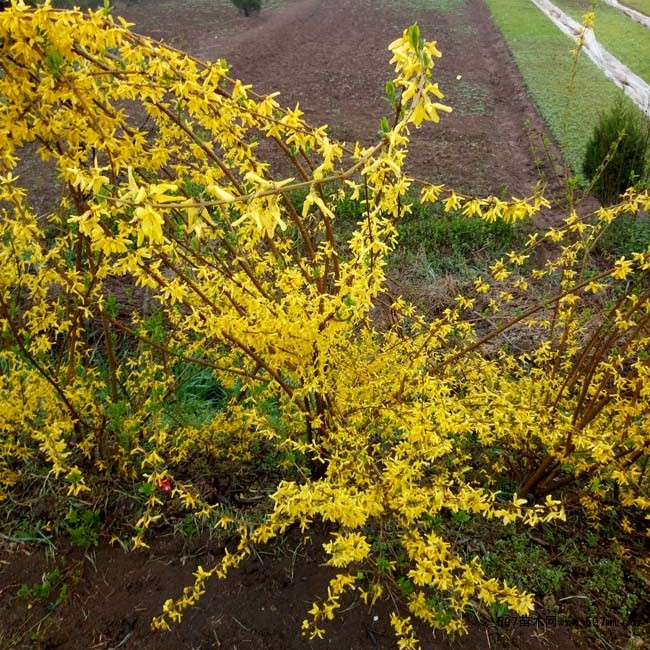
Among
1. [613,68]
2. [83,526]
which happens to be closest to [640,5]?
[613,68]

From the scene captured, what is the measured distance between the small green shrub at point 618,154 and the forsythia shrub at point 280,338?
350 centimetres

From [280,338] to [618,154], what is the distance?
17.6ft

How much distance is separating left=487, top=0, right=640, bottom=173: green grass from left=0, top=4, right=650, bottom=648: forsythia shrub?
4207 mm

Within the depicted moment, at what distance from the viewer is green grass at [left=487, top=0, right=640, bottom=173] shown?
8.26 metres

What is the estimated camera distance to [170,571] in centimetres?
246

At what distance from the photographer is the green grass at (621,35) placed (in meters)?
11.5

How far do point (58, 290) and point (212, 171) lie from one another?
2781 millimetres

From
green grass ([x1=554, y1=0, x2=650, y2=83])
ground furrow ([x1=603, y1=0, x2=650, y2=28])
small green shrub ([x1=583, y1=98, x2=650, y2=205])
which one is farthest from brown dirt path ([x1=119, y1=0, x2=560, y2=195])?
ground furrow ([x1=603, y1=0, x2=650, y2=28])

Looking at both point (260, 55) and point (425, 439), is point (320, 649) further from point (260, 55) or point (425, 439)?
point (260, 55)

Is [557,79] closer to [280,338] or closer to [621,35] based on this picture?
[621,35]

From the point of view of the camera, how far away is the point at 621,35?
535 inches

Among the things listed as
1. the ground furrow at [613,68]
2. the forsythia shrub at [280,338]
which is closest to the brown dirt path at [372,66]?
the ground furrow at [613,68]

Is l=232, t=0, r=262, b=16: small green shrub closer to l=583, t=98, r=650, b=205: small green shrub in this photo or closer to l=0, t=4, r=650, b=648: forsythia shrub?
l=583, t=98, r=650, b=205: small green shrub

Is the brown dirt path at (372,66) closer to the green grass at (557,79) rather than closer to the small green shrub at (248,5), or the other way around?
the small green shrub at (248,5)
